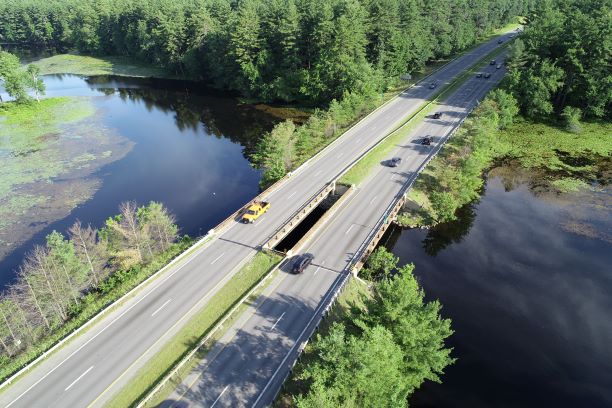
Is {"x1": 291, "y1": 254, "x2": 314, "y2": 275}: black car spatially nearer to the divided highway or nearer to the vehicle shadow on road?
the divided highway

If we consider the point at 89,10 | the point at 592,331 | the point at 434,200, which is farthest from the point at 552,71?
the point at 89,10

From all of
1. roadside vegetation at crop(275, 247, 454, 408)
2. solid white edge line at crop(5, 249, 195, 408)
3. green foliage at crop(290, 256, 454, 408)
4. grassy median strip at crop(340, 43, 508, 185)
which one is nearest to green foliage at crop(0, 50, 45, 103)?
grassy median strip at crop(340, 43, 508, 185)

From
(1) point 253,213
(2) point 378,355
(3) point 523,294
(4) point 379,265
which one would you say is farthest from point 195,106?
(2) point 378,355

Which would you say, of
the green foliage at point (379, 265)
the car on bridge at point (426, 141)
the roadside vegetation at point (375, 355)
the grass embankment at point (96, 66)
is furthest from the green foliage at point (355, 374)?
the grass embankment at point (96, 66)

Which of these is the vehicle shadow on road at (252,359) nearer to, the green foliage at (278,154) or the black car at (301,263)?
the black car at (301,263)

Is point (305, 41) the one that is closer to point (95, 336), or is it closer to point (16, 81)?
point (16, 81)

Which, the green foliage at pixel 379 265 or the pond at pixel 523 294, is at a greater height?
the green foliage at pixel 379 265

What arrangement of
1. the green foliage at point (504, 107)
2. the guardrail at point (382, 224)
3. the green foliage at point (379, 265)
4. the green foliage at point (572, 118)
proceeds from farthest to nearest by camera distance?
the green foliage at point (572, 118) < the green foliage at point (504, 107) < the guardrail at point (382, 224) < the green foliage at point (379, 265)

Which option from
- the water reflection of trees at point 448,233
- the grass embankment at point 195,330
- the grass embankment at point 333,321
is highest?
the grass embankment at point 195,330
